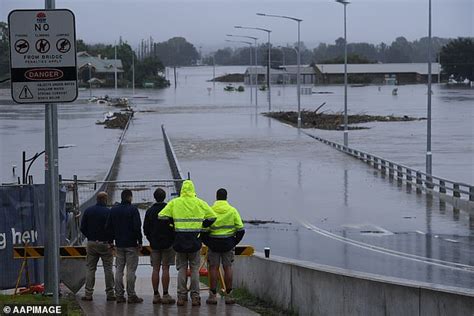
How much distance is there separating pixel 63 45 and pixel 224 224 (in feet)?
17.4

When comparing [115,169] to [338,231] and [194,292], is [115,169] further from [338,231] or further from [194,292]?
[194,292]

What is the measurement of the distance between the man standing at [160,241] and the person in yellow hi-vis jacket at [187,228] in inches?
6.1

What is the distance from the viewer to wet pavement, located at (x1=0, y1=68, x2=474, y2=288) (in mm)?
24234

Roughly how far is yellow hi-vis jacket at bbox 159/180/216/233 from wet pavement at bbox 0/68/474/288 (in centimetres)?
835

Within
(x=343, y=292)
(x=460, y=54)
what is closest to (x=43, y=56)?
(x=343, y=292)

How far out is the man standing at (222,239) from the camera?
42.6 feet

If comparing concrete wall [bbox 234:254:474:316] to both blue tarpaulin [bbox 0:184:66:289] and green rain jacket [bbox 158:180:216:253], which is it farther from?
blue tarpaulin [bbox 0:184:66:289]

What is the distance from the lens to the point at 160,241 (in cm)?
1298

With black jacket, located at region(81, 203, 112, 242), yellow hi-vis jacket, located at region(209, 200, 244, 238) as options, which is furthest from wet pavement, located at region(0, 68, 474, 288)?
black jacket, located at region(81, 203, 112, 242)

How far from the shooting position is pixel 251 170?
4584cm

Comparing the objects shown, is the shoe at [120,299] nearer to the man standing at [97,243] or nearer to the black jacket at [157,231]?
the man standing at [97,243]

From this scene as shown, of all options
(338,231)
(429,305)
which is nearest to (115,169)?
(338,231)

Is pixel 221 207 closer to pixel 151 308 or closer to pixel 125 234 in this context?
pixel 125 234

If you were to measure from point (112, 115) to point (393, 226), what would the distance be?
231ft
